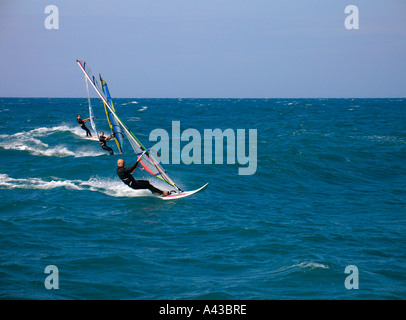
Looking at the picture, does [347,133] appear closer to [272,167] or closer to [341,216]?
[272,167]

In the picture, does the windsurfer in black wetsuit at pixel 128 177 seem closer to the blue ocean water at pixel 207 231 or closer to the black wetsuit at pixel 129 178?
the black wetsuit at pixel 129 178

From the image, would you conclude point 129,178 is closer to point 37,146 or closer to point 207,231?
point 207,231

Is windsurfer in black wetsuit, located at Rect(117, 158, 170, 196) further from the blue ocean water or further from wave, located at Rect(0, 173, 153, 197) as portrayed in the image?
wave, located at Rect(0, 173, 153, 197)

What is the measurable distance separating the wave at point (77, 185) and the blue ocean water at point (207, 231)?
43 mm

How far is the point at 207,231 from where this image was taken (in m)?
12.0

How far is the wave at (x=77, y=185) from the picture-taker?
16062mm

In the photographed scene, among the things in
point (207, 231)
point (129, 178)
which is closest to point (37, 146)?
point (129, 178)

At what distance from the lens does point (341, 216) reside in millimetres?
13656

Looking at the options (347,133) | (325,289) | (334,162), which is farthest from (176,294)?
(347,133)

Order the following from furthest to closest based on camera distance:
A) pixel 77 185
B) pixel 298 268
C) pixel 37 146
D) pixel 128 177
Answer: pixel 37 146 → pixel 77 185 → pixel 128 177 → pixel 298 268

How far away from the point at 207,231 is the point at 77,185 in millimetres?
7229

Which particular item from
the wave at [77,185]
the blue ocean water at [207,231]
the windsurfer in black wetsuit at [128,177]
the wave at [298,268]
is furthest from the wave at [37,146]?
the wave at [298,268]

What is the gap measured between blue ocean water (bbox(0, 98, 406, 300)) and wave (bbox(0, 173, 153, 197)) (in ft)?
0.14

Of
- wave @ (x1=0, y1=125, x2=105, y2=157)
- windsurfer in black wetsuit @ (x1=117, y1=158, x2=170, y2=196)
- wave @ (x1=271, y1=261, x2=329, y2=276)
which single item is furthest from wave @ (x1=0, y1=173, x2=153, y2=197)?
wave @ (x1=271, y1=261, x2=329, y2=276)
